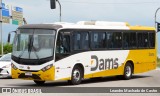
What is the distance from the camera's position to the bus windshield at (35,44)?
22859 millimetres

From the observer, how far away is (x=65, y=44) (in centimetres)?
2356

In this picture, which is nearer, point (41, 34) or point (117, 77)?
point (41, 34)

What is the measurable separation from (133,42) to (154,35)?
8.51 feet

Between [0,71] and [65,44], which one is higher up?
[65,44]

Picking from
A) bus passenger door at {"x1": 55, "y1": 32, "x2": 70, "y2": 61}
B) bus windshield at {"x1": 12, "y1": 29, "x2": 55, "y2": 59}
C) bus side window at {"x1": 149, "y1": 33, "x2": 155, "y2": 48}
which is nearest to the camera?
bus windshield at {"x1": 12, "y1": 29, "x2": 55, "y2": 59}

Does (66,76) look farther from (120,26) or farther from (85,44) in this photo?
(120,26)

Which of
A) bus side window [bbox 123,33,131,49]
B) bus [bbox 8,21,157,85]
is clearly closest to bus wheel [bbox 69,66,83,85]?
bus [bbox 8,21,157,85]

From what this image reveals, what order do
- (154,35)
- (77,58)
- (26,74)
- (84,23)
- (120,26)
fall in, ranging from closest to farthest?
(26,74)
(77,58)
(84,23)
(120,26)
(154,35)

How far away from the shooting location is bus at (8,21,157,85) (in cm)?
2280

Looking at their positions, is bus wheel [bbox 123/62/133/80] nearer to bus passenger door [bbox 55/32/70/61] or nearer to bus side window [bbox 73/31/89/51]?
bus side window [bbox 73/31/89/51]

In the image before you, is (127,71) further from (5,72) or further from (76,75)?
(5,72)

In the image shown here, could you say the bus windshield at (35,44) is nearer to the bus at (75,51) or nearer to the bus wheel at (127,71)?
the bus at (75,51)

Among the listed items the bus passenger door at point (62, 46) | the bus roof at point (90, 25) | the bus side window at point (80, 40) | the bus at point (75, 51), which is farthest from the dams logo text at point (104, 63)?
the bus passenger door at point (62, 46)

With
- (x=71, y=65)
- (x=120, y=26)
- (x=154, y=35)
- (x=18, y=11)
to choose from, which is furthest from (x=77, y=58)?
(x=18, y=11)
